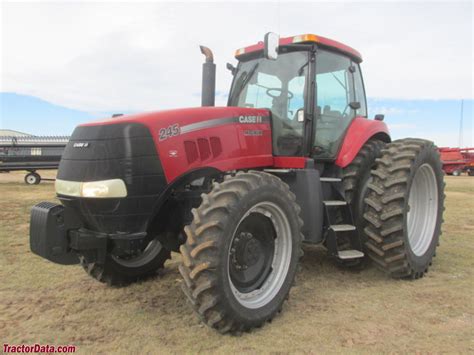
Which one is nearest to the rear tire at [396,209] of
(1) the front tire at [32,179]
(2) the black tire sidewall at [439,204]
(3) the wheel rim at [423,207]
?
(2) the black tire sidewall at [439,204]

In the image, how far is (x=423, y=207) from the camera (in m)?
5.28

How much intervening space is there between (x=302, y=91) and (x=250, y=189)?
171cm

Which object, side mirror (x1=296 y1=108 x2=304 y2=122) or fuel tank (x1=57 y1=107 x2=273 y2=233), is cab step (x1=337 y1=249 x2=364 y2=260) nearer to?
side mirror (x1=296 y1=108 x2=304 y2=122)

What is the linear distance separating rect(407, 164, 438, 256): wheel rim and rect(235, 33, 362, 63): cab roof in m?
1.69

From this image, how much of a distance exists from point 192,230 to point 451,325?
7.37 feet

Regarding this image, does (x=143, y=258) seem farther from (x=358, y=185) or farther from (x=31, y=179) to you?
(x=31, y=179)

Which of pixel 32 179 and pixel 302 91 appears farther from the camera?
pixel 32 179

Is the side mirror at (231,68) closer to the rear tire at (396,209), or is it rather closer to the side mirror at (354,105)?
the side mirror at (354,105)

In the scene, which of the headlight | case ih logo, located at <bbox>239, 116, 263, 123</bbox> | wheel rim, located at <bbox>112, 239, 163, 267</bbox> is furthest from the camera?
wheel rim, located at <bbox>112, 239, 163, 267</bbox>

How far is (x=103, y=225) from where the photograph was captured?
3.33 m

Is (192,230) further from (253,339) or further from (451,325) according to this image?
(451,325)

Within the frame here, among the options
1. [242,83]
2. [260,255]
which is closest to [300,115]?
[242,83]

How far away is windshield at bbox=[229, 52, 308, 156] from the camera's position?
14.7ft

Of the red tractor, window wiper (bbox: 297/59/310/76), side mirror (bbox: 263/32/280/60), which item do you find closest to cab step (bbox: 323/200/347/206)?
window wiper (bbox: 297/59/310/76)
